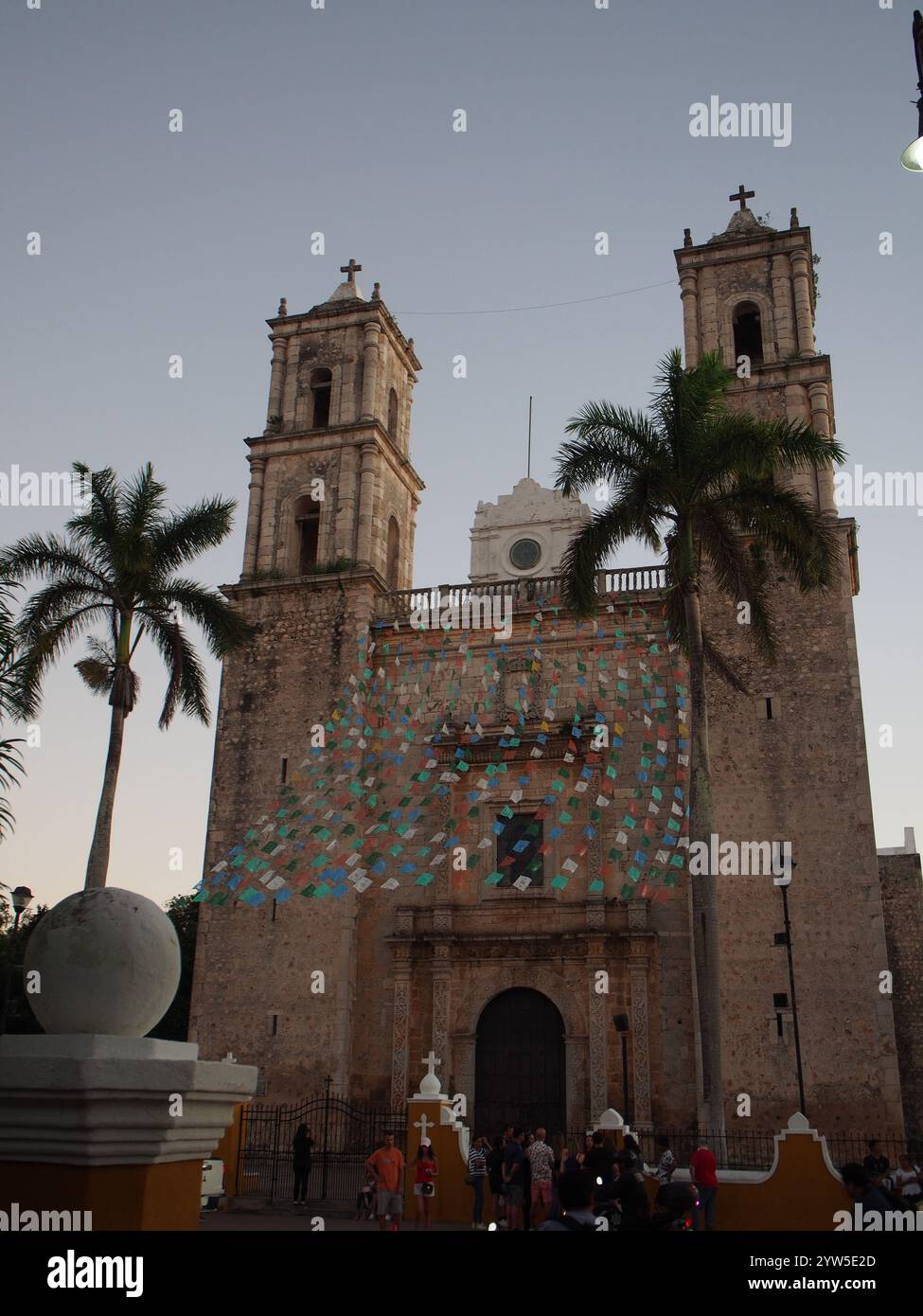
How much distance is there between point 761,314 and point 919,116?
1797cm

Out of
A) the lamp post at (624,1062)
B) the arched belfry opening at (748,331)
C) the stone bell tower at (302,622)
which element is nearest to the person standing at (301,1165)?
the stone bell tower at (302,622)

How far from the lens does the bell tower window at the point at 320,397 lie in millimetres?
25938

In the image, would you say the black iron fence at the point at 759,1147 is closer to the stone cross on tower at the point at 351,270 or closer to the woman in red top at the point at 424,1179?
the woman in red top at the point at 424,1179

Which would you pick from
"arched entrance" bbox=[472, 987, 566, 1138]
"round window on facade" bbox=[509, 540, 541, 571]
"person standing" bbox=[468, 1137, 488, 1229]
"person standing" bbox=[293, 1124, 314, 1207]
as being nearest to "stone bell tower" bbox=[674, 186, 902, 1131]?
"arched entrance" bbox=[472, 987, 566, 1138]

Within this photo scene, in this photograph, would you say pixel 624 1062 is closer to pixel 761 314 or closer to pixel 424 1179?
pixel 424 1179

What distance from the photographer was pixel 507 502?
4450cm

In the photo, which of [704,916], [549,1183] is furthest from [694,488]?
[549,1183]

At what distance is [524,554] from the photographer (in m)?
43.2

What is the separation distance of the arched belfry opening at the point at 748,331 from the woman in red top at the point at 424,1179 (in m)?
16.8

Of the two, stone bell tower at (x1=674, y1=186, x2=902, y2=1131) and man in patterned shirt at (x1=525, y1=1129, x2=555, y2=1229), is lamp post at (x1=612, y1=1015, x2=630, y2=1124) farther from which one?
man in patterned shirt at (x1=525, y1=1129, x2=555, y2=1229)

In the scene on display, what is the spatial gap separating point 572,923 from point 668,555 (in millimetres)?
6507

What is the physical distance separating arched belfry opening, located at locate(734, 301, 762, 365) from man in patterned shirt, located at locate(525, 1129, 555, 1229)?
16585mm

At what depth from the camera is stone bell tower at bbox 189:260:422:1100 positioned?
2022 cm
